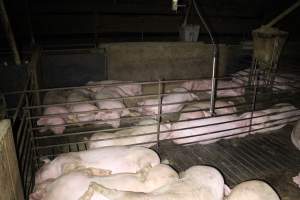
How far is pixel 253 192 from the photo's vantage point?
2156 mm

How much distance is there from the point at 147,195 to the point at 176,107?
2179 mm

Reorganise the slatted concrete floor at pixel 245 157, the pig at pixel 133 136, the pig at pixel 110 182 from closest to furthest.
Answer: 1. the pig at pixel 110 182
2. the slatted concrete floor at pixel 245 157
3. the pig at pixel 133 136

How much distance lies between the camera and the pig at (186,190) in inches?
78.9

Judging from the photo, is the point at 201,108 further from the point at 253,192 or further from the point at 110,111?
the point at 253,192

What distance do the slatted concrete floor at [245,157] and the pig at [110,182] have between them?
0.56m

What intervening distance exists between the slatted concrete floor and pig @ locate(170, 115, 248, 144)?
0.08 meters

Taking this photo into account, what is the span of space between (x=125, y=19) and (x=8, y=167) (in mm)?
6019

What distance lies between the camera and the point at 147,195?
2.03m

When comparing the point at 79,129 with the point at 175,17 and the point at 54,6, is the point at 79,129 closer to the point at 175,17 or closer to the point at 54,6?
the point at 54,6

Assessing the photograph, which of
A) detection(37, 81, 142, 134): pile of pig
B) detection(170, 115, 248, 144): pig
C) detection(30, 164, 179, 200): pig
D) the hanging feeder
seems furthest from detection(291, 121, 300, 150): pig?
detection(37, 81, 142, 134): pile of pig

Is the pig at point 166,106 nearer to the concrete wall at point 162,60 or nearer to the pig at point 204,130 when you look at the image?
the pig at point 204,130

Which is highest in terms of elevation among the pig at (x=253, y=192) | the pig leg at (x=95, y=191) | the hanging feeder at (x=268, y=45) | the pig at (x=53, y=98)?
the hanging feeder at (x=268, y=45)

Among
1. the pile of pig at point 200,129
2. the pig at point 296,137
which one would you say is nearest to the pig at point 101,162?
the pile of pig at point 200,129

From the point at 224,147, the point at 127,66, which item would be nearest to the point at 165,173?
the point at 224,147
